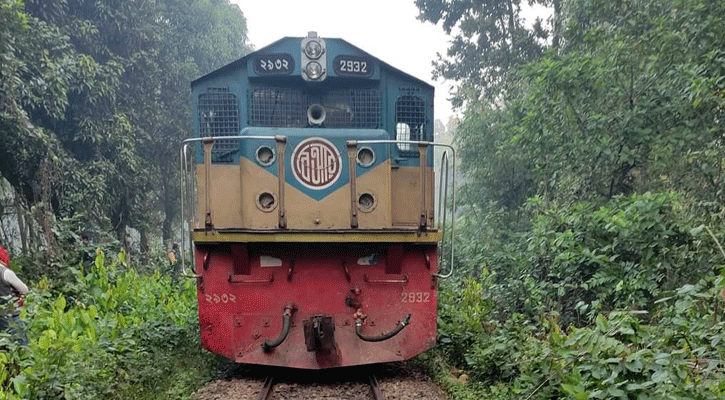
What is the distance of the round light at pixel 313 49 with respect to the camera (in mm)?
5145

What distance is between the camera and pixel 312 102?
Result: 17.8ft

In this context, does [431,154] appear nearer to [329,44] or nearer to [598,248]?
[329,44]

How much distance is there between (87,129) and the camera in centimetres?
1158

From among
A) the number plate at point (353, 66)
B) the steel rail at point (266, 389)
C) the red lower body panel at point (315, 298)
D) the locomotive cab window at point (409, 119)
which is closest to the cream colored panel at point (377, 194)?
the red lower body panel at point (315, 298)

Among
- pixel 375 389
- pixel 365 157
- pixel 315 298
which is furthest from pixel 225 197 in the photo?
pixel 375 389

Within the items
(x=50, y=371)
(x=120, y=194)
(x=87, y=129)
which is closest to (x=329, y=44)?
(x=50, y=371)

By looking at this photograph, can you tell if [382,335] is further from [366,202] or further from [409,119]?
[409,119]

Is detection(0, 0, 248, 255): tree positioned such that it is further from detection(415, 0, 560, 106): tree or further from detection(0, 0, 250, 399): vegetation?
detection(415, 0, 560, 106): tree

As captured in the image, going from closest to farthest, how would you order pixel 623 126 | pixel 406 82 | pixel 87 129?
pixel 406 82, pixel 623 126, pixel 87 129

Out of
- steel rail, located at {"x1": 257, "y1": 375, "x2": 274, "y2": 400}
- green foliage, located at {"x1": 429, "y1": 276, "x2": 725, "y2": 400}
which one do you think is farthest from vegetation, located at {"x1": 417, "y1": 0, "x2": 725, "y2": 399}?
steel rail, located at {"x1": 257, "y1": 375, "x2": 274, "y2": 400}

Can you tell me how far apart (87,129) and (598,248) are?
1064 centimetres

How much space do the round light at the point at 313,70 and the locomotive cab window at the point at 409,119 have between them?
0.91 m

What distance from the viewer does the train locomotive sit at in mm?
4605

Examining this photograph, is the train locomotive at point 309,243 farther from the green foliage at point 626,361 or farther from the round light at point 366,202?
the green foliage at point 626,361
